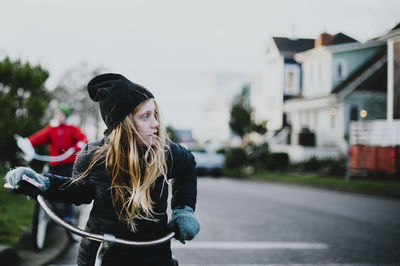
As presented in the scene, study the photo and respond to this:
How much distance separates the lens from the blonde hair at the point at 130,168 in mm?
2139

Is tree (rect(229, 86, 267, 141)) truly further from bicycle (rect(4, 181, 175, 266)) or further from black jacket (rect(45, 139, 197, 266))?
bicycle (rect(4, 181, 175, 266))

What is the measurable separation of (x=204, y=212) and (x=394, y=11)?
7.34m

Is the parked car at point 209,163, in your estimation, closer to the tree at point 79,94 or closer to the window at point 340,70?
the tree at point 79,94

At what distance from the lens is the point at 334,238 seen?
750cm

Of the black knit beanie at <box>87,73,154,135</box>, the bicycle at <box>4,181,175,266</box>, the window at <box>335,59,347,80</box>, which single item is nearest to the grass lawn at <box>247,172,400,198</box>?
the window at <box>335,59,347,80</box>

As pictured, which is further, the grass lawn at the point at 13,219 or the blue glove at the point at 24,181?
the grass lawn at the point at 13,219

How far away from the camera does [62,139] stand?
6633 millimetres

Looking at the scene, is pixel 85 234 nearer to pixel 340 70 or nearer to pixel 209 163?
pixel 340 70

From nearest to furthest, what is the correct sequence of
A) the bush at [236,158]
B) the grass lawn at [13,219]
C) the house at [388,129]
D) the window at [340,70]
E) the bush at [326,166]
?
the house at [388,129] < the window at [340,70] < the grass lawn at [13,219] < the bush at [326,166] < the bush at [236,158]

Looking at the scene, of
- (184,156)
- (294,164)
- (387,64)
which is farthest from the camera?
(294,164)

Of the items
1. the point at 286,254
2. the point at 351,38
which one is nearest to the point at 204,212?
the point at 286,254

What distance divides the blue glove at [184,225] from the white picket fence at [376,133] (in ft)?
12.5

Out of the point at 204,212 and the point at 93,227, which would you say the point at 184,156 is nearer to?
the point at 93,227

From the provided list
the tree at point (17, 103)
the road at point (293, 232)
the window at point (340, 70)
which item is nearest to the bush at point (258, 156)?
the road at point (293, 232)
